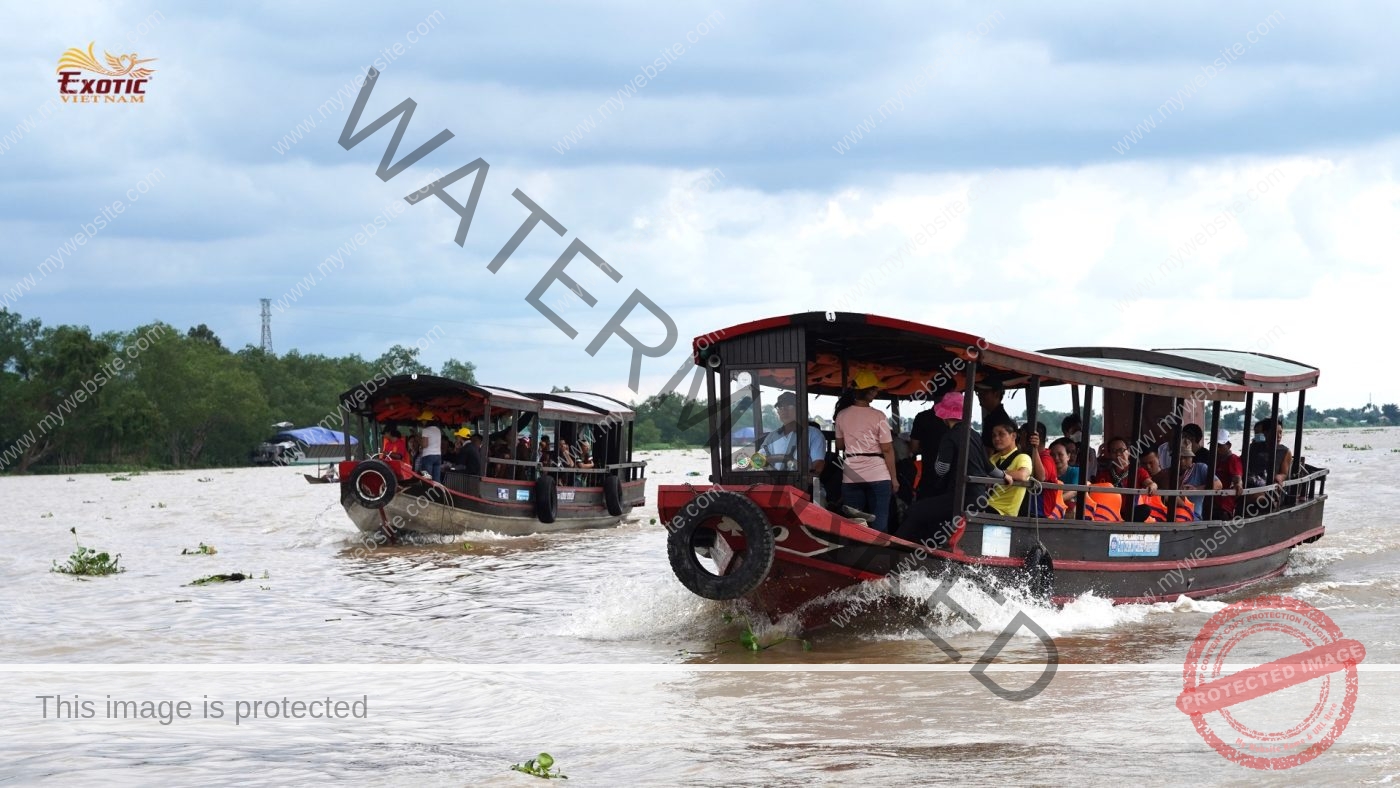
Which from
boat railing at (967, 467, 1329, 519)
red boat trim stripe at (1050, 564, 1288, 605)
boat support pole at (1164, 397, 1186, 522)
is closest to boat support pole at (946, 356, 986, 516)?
boat railing at (967, 467, 1329, 519)

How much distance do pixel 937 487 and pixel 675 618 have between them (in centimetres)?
237

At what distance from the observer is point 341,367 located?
99.1 meters

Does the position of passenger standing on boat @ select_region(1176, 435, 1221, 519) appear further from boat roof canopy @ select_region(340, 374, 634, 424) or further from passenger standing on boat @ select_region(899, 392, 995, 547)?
boat roof canopy @ select_region(340, 374, 634, 424)

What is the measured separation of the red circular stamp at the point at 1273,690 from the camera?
5.93 meters

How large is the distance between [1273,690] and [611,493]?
16241 millimetres

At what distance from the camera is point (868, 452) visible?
31.2ft

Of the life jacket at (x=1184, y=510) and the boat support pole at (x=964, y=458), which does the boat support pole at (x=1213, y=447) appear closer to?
the life jacket at (x=1184, y=510)

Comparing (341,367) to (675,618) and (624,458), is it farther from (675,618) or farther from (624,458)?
(675,618)

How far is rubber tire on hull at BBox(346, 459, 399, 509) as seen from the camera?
58.1 feet

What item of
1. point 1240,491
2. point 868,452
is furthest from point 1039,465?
point 1240,491

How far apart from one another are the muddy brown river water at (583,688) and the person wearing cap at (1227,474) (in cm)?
105

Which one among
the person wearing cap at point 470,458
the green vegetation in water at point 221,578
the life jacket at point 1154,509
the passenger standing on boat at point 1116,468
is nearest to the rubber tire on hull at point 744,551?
the passenger standing on boat at point 1116,468

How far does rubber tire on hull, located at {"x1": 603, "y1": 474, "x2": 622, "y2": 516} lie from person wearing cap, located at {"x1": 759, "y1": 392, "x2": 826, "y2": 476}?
13095mm

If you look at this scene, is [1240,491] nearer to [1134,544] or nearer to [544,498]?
[1134,544]
